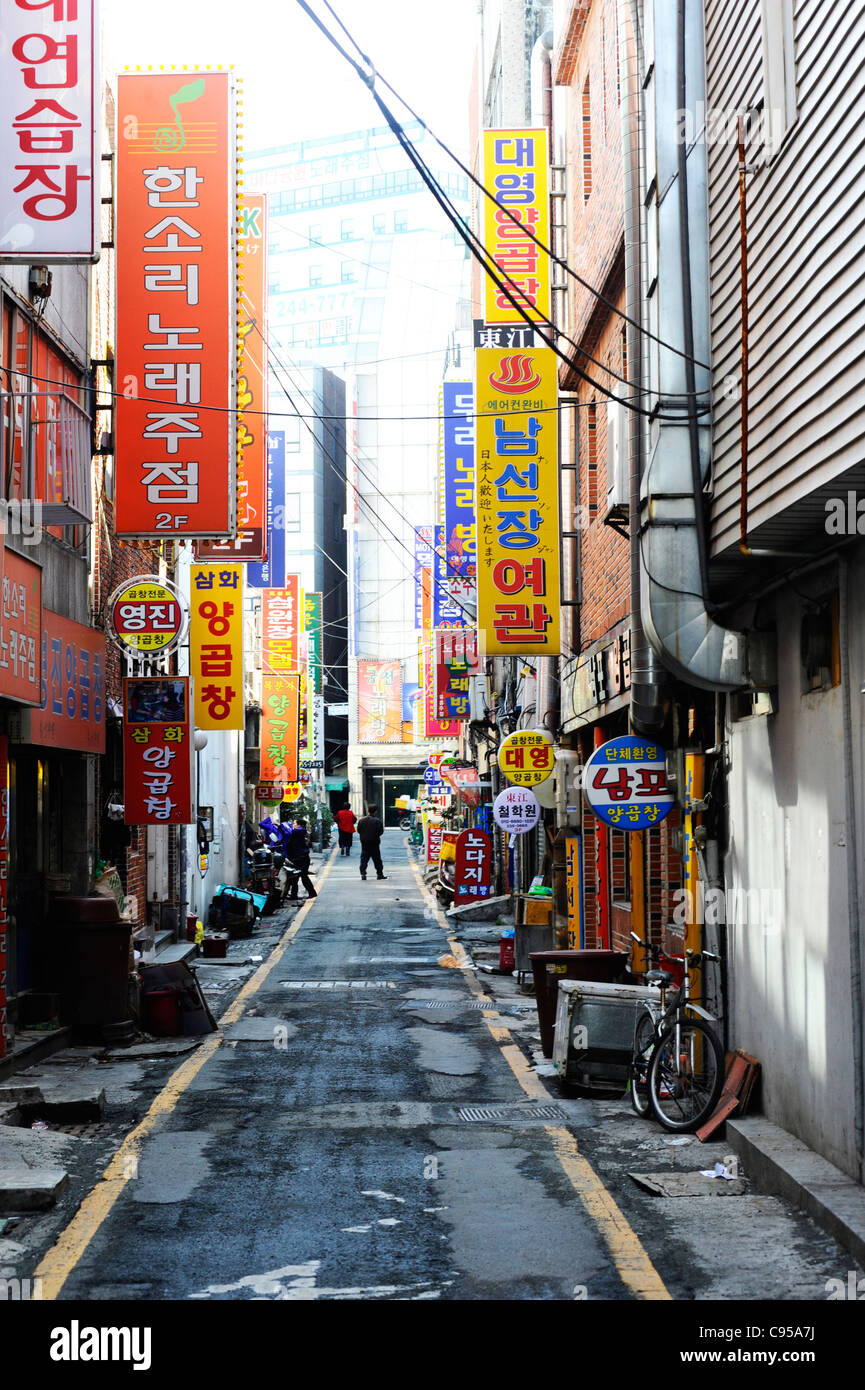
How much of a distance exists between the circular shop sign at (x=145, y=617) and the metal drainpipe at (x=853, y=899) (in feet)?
30.6

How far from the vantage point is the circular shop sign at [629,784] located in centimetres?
1181

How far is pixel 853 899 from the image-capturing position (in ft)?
24.9

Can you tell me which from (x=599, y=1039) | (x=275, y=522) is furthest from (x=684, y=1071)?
(x=275, y=522)

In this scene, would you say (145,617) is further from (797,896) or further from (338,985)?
(797,896)

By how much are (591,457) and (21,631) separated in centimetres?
822

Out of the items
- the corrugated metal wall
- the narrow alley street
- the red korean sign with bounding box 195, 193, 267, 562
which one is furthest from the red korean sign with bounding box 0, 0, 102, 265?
the red korean sign with bounding box 195, 193, 267, 562

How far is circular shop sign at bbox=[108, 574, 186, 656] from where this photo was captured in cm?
1565

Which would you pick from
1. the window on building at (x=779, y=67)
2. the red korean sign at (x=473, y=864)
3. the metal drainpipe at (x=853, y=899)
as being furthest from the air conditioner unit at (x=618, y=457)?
the red korean sign at (x=473, y=864)

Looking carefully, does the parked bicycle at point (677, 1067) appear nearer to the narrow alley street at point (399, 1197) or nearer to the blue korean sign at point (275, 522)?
the narrow alley street at point (399, 1197)

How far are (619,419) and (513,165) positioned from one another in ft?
23.6

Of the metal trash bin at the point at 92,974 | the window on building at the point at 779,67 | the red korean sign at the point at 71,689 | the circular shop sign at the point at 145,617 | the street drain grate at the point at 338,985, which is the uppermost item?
the window on building at the point at 779,67

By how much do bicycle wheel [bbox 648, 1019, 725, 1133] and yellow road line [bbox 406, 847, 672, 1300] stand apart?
72 cm
